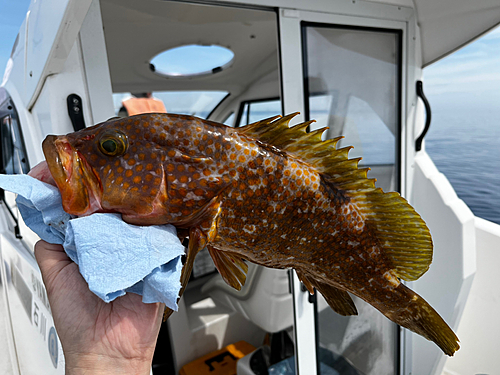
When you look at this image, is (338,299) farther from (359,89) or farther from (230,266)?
(359,89)

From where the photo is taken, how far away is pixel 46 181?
2.83 ft

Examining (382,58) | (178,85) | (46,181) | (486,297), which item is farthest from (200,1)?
(486,297)

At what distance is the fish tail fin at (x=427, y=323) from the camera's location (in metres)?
1.11

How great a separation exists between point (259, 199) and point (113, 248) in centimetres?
40

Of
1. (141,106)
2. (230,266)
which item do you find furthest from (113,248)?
(141,106)

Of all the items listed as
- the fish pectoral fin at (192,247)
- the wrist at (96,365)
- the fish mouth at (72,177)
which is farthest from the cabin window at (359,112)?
the wrist at (96,365)

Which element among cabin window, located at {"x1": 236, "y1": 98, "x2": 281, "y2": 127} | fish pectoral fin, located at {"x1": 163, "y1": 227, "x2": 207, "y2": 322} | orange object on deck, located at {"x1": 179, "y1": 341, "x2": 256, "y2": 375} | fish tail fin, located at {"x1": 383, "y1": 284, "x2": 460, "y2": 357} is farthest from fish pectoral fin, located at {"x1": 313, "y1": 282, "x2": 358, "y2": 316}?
cabin window, located at {"x1": 236, "y1": 98, "x2": 281, "y2": 127}

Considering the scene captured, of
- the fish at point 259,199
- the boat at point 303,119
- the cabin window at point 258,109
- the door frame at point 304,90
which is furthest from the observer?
the cabin window at point 258,109

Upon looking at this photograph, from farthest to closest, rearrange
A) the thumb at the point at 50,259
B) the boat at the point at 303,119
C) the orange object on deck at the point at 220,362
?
the orange object on deck at the point at 220,362
the boat at the point at 303,119
the thumb at the point at 50,259

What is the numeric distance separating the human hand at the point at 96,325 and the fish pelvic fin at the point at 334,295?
20.4 inches

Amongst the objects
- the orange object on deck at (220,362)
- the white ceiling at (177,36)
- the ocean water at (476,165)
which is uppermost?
the white ceiling at (177,36)

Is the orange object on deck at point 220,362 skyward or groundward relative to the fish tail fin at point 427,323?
groundward

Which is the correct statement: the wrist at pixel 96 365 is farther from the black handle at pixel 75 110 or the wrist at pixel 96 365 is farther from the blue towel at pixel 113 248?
the black handle at pixel 75 110

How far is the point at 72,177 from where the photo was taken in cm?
80
